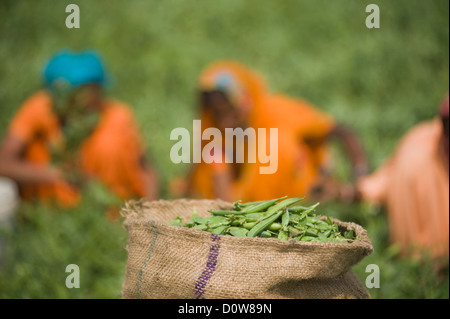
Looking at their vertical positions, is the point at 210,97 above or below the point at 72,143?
above

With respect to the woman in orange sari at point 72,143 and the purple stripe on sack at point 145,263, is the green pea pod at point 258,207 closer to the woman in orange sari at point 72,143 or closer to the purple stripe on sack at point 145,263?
the purple stripe on sack at point 145,263

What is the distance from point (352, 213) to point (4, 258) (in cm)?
217

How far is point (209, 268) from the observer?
4.65 feet

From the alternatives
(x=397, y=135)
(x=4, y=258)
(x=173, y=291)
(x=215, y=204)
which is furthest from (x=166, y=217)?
(x=397, y=135)

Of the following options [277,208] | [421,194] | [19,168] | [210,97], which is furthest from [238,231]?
[19,168]

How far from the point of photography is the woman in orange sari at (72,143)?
3.31 metres

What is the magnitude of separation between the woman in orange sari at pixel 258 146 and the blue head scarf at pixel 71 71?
2.73ft

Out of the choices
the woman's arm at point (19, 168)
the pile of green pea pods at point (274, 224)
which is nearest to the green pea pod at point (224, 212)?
the pile of green pea pods at point (274, 224)

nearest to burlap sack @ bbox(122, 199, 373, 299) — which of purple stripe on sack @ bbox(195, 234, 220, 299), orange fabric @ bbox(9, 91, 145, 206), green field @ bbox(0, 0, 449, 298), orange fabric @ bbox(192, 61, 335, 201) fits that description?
purple stripe on sack @ bbox(195, 234, 220, 299)

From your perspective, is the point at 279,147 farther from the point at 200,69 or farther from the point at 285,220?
the point at 200,69

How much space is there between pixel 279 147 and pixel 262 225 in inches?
64.5

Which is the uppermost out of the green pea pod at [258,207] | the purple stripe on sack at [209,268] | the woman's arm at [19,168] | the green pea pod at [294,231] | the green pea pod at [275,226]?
the woman's arm at [19,168]

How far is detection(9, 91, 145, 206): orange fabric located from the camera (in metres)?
3.36
